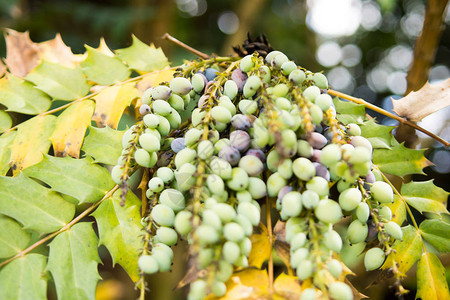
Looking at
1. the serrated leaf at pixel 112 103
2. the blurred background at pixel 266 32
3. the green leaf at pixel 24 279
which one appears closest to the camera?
the green leaf at pixel 24 279

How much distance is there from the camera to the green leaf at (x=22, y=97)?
2.64ft

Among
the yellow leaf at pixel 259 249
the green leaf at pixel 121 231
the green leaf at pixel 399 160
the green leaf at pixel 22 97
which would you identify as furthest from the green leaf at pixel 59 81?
the green leaf at pixel 399 160

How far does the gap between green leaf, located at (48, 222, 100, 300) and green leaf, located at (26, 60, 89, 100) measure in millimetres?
Answer: 366

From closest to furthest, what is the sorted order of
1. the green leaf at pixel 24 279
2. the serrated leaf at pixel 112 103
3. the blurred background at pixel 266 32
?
the green leaf at pixel 24 279, the serrated leaf at pixel 112 103, the blurred background at pixel 266 32

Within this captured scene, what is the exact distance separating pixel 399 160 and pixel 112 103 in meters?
0.63

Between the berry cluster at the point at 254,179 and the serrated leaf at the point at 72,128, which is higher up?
the berry cluster at the point at 254,179

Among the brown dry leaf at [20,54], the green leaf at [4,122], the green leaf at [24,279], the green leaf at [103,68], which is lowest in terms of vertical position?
the green leaf at [24,279]

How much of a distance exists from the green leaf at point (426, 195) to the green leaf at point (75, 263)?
607 mm

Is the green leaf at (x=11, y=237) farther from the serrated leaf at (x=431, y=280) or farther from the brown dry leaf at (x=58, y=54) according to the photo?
the serrated leaf at (x=431, y=280)

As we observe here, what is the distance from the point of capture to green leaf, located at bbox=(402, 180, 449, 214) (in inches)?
27.8

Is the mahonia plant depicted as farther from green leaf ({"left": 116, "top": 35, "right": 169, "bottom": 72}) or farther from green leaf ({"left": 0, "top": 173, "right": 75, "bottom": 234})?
green leaf ({"left": 116, "top": 35, "right": 169, "bottom": 72})

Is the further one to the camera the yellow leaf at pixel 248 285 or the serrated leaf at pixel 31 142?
the serrated leaf at pixel 31 142

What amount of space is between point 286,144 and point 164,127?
0.22 m

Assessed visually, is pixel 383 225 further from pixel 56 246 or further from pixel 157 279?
pixel 157 279
